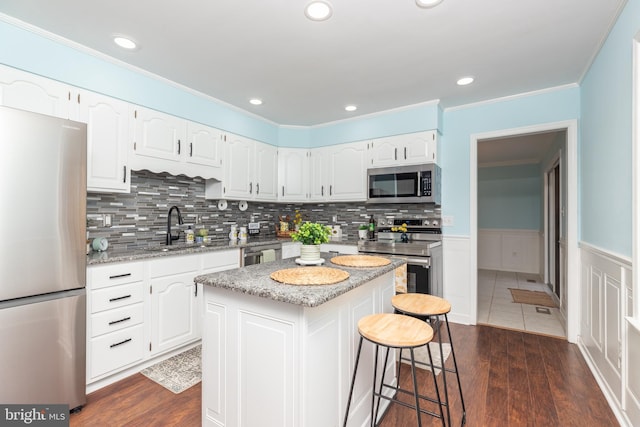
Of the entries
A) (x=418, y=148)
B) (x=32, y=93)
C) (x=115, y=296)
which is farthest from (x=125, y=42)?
(x=418, y=148)

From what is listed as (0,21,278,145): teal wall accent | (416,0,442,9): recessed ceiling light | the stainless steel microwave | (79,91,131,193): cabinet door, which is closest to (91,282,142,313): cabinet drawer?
(79,91,131,193): cabinet door

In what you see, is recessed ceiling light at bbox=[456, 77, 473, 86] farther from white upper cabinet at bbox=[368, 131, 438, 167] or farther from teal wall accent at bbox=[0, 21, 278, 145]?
teal wall accent at bbox=[0, 21, 278, 145]

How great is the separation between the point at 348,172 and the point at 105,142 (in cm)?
259

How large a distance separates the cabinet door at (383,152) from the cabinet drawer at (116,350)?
2.93 m

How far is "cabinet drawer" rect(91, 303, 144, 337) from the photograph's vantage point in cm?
209

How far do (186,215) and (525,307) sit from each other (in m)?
4.39

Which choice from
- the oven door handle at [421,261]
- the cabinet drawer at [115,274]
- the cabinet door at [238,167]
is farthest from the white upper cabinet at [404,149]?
the cabinet drawer at [115,274]

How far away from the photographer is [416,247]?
127 inches

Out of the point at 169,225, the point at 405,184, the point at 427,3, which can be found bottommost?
the point at 169,225

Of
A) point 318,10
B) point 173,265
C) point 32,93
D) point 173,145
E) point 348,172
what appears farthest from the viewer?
point 348,172

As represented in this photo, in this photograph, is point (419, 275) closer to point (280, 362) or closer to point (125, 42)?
point (280, 362)

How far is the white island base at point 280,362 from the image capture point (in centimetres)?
133

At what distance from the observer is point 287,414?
135cm

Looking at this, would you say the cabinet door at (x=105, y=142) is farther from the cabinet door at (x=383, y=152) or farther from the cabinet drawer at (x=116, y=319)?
the cabinet door at (x=383, y=152)
